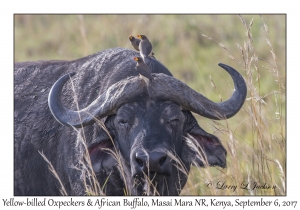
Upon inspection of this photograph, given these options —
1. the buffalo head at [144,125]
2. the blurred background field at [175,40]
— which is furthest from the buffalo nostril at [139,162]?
the blurred background field at [175,40]

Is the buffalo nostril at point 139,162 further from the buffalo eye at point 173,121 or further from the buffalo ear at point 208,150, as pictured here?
the buffalo ear at point 208,150

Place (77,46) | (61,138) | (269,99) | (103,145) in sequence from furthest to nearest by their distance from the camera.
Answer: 1. (77,46)
2. (269,99)
3. (61,138)
4. (103,145)

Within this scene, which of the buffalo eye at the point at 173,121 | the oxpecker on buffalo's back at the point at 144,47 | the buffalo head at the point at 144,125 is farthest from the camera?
the oxpecker on buffalo's back at the point at 144,47

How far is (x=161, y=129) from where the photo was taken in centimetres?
532

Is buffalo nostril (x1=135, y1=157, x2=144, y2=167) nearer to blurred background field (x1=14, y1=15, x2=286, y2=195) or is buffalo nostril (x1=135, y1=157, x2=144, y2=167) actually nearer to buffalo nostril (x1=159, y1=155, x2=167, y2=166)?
buffalo nostril (x1=159, y1=155, x2=167, y2=166)

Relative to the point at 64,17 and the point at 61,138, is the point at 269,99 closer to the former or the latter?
the point at 61,138

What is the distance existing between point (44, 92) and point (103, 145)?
1.24 meters

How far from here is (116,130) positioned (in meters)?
5.61

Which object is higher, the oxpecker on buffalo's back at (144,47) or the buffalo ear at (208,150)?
the oxpecker on buffalo's back at (144,47)

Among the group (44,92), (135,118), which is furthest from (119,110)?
(44,92)

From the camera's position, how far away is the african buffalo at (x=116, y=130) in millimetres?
5297

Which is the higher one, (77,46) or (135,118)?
(77,46)

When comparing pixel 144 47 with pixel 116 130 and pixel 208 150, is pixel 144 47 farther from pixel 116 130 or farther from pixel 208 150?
pixel 208 150

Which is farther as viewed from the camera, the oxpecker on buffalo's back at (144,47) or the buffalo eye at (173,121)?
the oxpecker on buffalo's back at (144,47)
